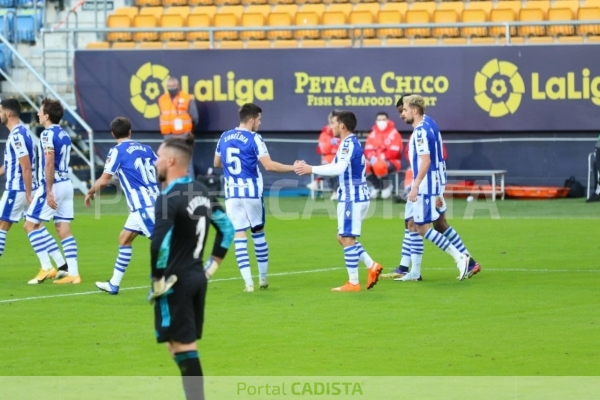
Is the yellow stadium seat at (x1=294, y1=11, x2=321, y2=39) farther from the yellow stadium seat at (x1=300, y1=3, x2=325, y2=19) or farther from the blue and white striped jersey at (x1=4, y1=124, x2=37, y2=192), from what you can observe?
the blue and white striped jersey at (x1=4, y1=124, x2=37, y2=192)

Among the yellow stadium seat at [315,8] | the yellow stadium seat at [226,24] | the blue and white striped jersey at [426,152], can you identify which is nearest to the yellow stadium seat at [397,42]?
the yellow stadium seat at [315,8]

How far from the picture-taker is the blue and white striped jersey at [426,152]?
12.8 metres

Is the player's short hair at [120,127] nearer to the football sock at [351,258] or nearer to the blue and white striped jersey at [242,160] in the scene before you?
the blue and white striped jersey at [242,160]

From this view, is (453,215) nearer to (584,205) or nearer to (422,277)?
(584,205)

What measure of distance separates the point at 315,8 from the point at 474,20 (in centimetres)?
359

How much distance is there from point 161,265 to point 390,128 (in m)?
16.5

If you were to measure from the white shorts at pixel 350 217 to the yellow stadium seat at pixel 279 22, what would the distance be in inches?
520

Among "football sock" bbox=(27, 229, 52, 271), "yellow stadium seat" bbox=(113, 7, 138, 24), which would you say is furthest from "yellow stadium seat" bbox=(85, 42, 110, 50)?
"football sock" bbox=(27, 229, 52, 271)

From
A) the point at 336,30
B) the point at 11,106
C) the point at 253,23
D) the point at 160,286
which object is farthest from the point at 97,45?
the point at 160,286

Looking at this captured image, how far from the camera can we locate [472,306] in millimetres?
11227

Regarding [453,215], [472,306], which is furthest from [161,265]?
[453,215]

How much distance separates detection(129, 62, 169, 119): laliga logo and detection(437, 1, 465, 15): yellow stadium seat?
606cm

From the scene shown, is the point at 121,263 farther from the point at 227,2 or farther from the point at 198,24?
the point at 227,2

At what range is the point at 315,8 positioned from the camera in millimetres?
25328
